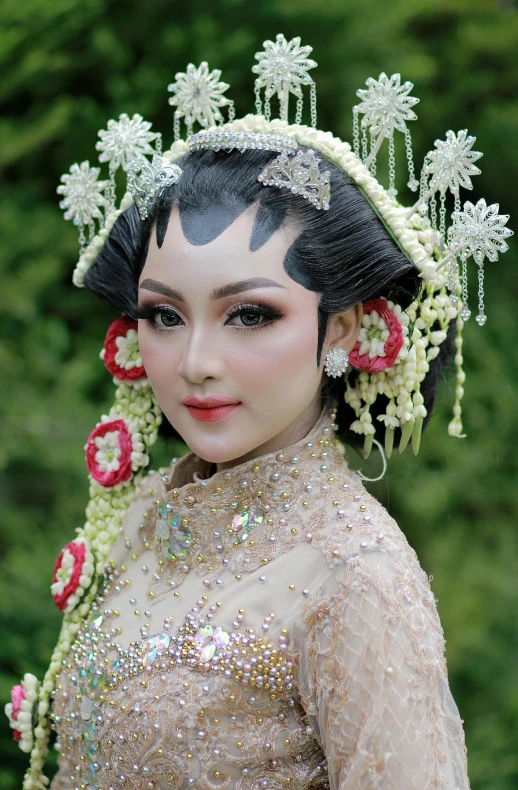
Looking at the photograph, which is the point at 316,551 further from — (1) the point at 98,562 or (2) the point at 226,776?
(1) the point at 98,562

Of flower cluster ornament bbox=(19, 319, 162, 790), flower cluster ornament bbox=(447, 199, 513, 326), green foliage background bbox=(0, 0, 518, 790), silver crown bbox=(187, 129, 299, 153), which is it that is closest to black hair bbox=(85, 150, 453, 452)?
silver crown bbox=(187, 129, 299, 153)

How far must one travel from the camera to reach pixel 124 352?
6.82 feet

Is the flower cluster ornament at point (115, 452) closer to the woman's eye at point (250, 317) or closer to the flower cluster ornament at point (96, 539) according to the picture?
the flower cluster ornament at point (96, 539)

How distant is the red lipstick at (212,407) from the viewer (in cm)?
166

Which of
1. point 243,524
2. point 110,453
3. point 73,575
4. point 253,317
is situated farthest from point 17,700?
point 253,317

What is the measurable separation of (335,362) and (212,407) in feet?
0.85

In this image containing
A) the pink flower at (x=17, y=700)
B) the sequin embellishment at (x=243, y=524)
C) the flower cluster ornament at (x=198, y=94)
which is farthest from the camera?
the pink flower at (x=17, y=700)

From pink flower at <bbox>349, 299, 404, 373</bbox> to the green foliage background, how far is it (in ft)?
4.88

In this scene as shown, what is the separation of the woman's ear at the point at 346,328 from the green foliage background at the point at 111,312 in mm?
1495

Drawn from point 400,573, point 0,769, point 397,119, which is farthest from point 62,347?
point 400,573

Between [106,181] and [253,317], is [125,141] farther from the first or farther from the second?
[253,317]

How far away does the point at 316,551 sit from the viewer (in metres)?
1.63

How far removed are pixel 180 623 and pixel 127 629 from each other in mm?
143

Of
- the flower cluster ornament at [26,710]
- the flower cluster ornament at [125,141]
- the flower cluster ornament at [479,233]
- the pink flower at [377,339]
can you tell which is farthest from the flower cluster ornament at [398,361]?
the flower cluster ornament at [26,710]
